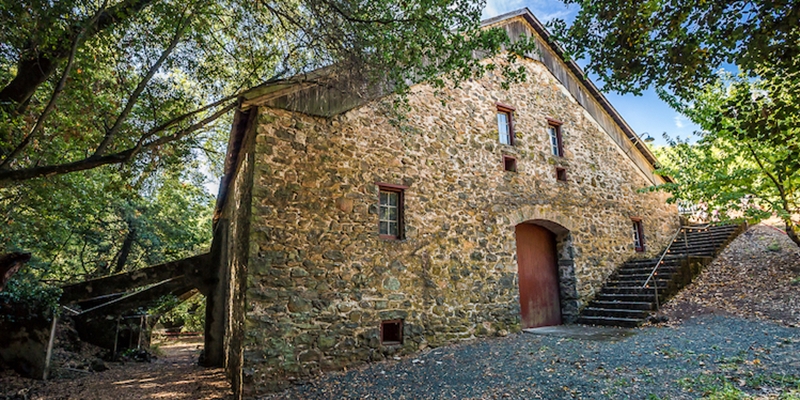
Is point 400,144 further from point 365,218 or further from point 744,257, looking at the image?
point 744,257

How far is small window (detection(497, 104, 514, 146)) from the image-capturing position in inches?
335

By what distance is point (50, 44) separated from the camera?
4.14 m

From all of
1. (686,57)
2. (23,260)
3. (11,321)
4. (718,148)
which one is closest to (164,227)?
(11,321)

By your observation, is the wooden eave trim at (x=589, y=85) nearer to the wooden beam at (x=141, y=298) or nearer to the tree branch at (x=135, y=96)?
the tree branch at (x=135, y=96)

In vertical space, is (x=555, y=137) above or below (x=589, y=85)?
below

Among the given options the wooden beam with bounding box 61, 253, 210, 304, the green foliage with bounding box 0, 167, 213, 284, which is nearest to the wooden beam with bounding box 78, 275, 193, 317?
the wooden beam with bounding box 61, 253, 210, 304

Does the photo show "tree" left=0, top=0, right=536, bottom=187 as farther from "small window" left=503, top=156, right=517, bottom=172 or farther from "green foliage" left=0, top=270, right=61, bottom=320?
"small window" left=503, top=156, right=517, bottom=172

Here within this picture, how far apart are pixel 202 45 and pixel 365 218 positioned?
355 centimetres

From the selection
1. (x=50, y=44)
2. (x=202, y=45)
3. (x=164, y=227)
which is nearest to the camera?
(x=50, y=44)

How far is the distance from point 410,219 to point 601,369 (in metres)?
3.48

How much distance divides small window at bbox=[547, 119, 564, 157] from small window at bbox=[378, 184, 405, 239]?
15.5ft

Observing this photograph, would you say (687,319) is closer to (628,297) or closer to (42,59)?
(628,297)

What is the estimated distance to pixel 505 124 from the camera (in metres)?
8.68

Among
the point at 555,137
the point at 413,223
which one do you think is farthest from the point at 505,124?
the point at 413,223
